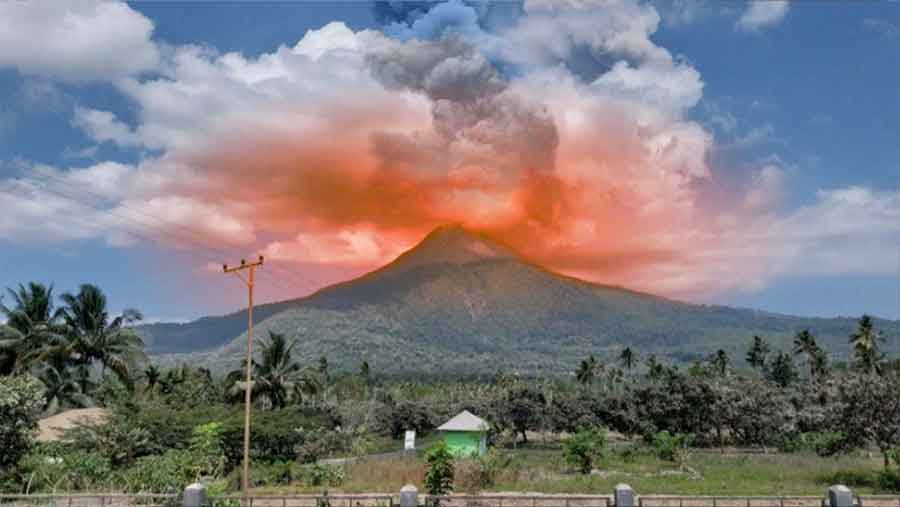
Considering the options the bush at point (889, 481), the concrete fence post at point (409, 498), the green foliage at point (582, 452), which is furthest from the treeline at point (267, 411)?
the concrete fence post at point (409, 498)

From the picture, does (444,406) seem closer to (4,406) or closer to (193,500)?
(4,406)

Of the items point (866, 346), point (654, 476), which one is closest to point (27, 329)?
point (654, 476)

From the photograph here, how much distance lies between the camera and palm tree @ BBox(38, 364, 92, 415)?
168 feet

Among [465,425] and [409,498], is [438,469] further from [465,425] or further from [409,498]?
[465,425]

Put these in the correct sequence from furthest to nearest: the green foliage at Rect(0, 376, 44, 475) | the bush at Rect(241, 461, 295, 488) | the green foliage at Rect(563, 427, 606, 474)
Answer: the green foliage at Rect(563, 427, 606, 474) → the bush at Rect(241, 461, 295, 488) → the green foliage at Rect(0, 376, 44, 475)

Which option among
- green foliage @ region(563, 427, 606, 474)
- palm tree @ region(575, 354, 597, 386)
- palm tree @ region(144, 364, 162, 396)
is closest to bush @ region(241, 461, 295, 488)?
green foliage @ region(563, 427, 606, 474)

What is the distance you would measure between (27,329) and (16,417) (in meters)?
29.6

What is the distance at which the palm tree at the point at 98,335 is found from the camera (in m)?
52.5

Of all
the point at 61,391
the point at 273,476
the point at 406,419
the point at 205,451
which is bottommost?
the point at 406,419

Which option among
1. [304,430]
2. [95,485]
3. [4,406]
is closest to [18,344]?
[304,430]

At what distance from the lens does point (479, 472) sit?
3097 centimetres

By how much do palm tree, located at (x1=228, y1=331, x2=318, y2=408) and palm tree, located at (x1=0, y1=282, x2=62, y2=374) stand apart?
46.6ft

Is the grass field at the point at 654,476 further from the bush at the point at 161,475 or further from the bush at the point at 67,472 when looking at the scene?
the bush at the point at 67,472

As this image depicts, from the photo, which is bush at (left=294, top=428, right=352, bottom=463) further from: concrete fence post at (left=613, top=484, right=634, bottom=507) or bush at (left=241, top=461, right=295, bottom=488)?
concrete fence post at (left=613, top=484, right=634, bottom=507)
